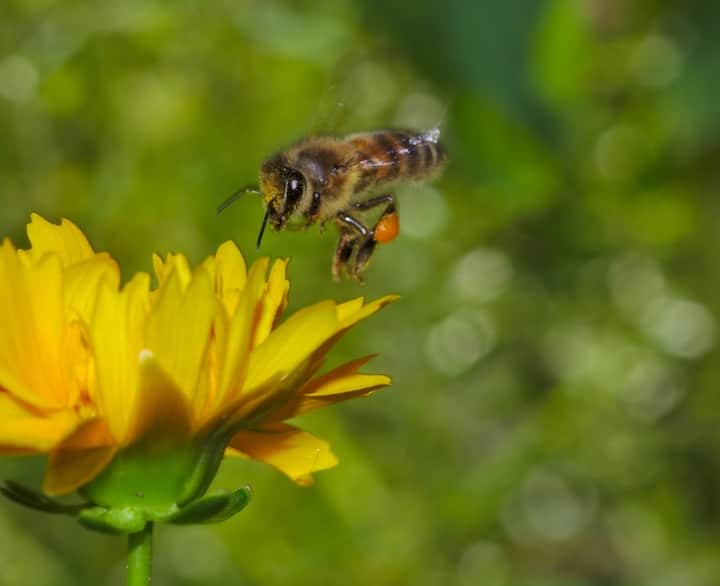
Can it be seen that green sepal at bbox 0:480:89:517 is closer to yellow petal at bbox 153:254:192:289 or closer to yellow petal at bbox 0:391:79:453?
yellow petal at bbox 0:391:79:453

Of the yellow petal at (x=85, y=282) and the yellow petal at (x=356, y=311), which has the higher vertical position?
the yellow petal at (x=85, y=282)

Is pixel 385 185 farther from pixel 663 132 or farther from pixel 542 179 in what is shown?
pixel 663 132

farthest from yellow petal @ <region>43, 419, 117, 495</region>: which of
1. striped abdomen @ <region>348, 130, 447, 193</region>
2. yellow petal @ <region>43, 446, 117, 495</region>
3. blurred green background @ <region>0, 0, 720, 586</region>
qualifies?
blurred green background @ <region>0, 0, 720, 586</region>

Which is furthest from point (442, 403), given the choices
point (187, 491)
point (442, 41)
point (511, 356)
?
point (187, 491)

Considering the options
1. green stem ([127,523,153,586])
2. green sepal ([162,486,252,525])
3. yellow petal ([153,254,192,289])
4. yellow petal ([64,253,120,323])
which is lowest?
green stem ([127,523,153,586])

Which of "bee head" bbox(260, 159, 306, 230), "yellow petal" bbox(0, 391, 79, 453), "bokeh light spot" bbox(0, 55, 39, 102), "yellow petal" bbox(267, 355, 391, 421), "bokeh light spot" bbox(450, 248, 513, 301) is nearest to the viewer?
"yellow petal" bbox(0, 391, 79, 453)

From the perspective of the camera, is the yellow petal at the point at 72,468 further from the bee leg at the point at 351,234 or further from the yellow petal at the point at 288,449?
the bee leg at the point at 351,234

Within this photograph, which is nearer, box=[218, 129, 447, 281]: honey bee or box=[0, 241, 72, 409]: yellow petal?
box=[0, 241, 72, 409]: yellow petal

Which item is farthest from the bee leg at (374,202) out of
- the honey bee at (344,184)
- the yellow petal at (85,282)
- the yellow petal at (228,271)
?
the yellow petal at (85,282)
